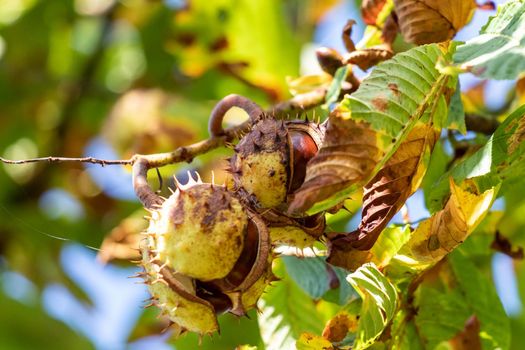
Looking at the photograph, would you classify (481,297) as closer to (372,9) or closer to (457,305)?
(457,305)

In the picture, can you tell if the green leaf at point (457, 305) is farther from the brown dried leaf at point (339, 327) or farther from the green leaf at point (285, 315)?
the green leaf at point (285, 315)

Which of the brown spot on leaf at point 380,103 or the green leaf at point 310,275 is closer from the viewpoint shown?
the brown spot on leaf at point 380,103

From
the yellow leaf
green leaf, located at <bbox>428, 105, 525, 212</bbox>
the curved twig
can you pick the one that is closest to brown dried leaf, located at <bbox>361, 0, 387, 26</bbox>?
the curved twig

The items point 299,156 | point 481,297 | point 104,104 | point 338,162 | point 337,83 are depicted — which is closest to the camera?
point 338,162

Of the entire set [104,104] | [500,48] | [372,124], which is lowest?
[104,104]

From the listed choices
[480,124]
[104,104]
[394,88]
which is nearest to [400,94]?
[394,88]

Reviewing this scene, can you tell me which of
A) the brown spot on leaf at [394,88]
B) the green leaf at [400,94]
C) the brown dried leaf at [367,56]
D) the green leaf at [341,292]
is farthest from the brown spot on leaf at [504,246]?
the brown spot on leaf at [394,88]
